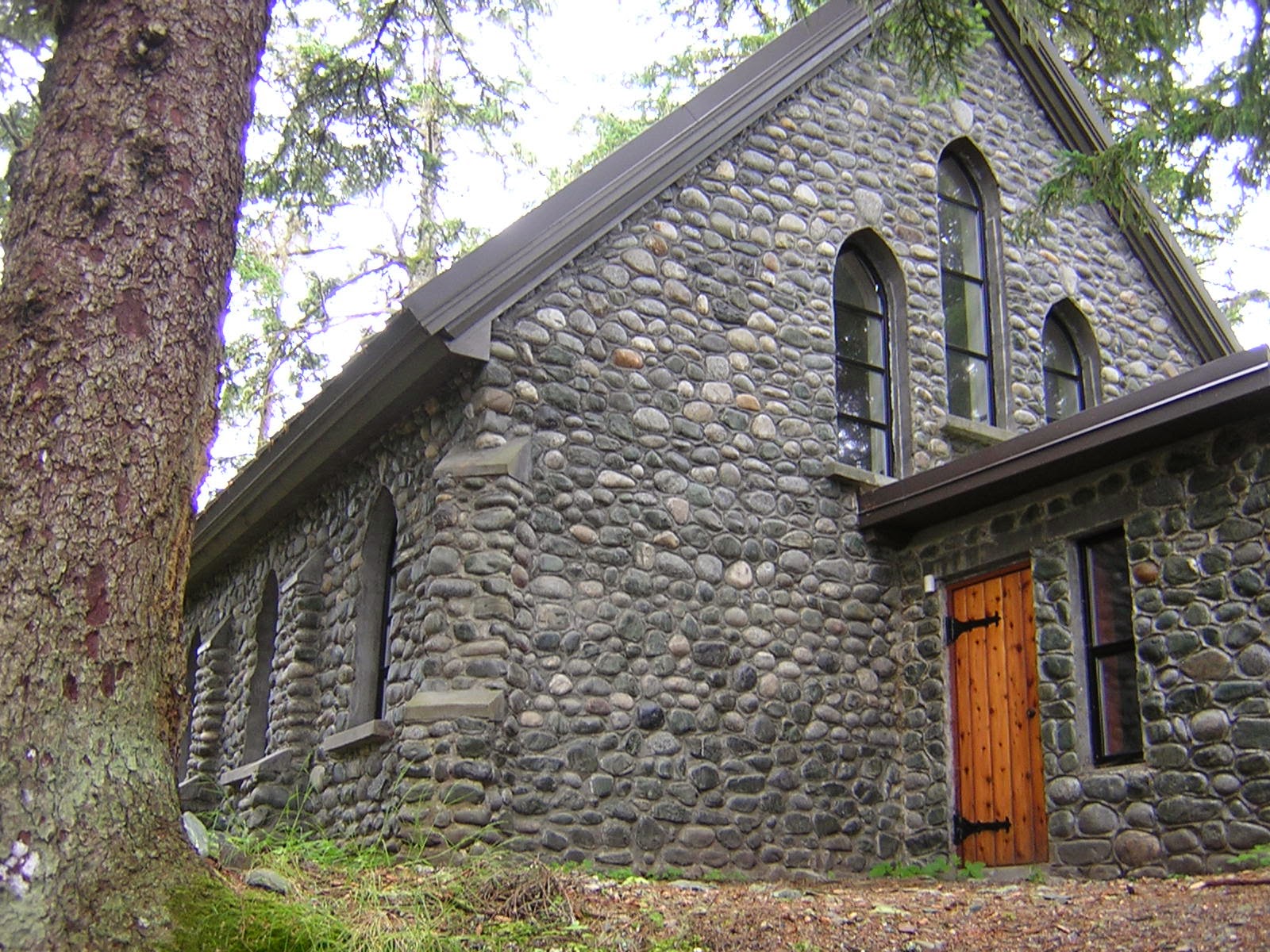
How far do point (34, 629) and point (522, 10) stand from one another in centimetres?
884

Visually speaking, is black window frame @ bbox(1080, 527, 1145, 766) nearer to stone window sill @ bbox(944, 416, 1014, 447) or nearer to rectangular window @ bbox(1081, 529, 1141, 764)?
rectangular window @ bbox(1081, 529, 1141, 764)

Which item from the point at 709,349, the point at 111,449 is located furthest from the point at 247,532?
the point at 111,449

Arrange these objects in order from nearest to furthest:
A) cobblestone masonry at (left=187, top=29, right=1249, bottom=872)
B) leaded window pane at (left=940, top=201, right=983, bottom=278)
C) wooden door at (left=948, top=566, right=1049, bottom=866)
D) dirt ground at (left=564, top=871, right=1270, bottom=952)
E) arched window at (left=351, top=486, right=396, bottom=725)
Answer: dirt ground at (left=564, top=871, right=1270, bottom=952)
cobblestone masonry at (left=187, top=29, right=1249, bottom=872)
wooden door at (left=948, top=566, right=1049, bottom=866)
arched window at (left=351, top=486, right=396, bottom=725)
leaded window pane at (left=940, top=201, right=983, bottom=278)

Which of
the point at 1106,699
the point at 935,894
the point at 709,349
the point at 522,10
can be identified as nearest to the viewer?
the point at 935,894

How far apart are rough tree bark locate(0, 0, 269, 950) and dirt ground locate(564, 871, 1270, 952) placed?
7.46ft

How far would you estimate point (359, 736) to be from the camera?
908 cm

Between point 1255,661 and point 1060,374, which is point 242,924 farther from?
point 1060,374

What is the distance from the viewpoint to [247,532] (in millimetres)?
12570

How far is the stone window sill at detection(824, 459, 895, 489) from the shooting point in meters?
10.5

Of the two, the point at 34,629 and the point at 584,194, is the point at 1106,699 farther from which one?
the point at 34,629

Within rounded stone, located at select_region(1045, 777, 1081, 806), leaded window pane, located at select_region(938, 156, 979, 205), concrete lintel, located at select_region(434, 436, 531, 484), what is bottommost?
rounded stone, located at select_region(1045, 777, 1081, 806)

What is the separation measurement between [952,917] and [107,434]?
15.2 feet

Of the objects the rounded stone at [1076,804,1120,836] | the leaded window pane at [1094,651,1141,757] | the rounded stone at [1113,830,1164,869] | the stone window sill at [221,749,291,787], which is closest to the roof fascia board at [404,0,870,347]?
the stone window sill at [221,749,291,787]

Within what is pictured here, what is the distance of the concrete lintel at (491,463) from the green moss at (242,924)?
3.75m
